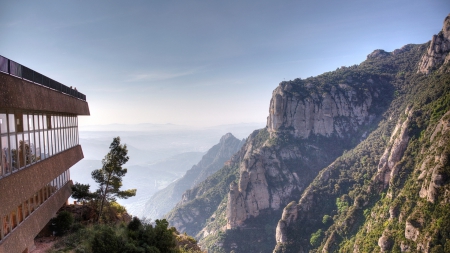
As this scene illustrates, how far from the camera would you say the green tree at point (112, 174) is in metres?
22.9

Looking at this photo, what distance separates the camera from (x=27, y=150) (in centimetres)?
1384

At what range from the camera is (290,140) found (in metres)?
104

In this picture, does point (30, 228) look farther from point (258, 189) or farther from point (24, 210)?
point (258, 189)

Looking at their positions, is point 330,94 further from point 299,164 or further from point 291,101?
point 299,164

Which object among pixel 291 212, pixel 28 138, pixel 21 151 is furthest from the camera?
pixel 291 212

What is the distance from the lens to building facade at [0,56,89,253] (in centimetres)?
1098

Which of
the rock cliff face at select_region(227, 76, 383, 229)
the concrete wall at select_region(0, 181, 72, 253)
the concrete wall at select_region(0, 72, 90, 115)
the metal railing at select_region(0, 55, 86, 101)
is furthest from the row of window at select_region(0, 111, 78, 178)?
the rock cliff face at select_region(227, 76, 383, 229)

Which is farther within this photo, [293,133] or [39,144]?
[293,133]

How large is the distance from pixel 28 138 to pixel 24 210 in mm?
3809

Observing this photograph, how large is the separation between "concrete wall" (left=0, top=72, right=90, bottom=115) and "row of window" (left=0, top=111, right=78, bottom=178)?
25.3 inches

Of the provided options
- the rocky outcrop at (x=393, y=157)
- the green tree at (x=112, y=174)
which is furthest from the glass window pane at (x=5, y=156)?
the rocky outcrop at (x=393, y=157)

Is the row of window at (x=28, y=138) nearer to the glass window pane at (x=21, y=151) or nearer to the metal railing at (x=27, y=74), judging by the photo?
the glass window pane at (x=21, y=151)

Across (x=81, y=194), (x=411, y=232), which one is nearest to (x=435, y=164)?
(x=411, y=232)

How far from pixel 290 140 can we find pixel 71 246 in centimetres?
9463
